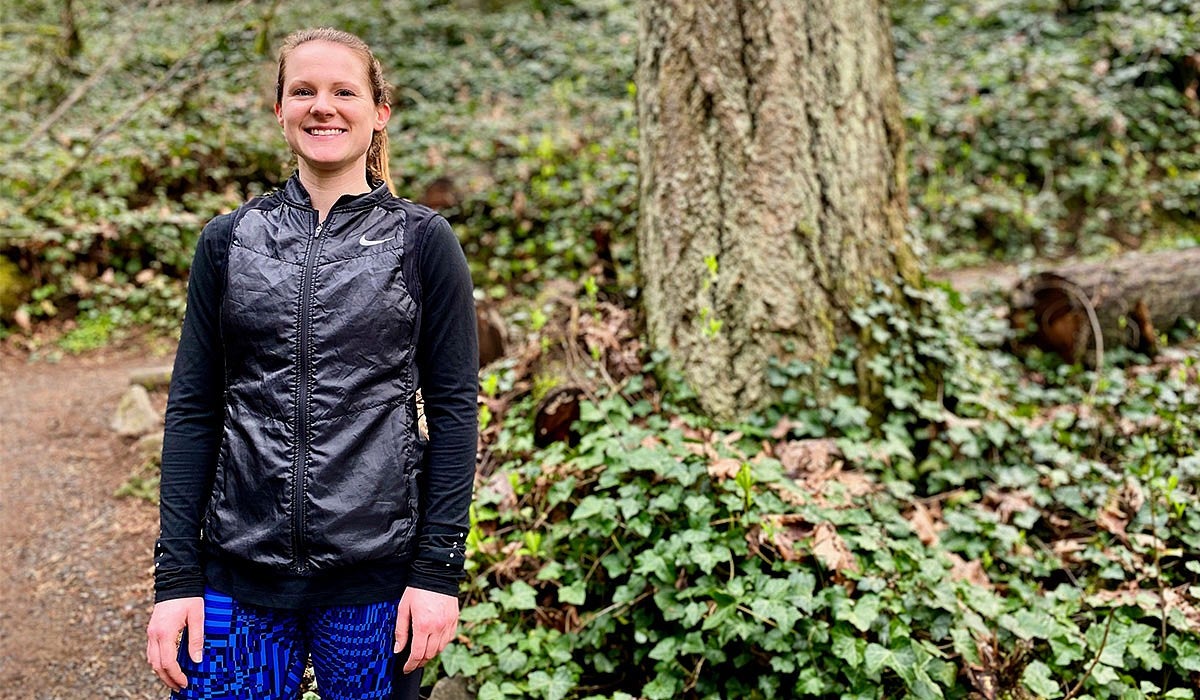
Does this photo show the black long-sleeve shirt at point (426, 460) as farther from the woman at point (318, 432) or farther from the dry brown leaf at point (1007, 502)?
the dry brown leaf at point (1007, 502)

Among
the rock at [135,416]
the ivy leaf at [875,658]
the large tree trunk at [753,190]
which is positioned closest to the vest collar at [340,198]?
the ivy leaf at [875,658]

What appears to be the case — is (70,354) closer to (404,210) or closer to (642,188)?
(642,188)

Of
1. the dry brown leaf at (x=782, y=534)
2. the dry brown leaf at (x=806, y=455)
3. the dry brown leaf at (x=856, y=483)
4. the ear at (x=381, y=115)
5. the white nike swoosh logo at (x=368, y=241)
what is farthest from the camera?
the dry brown leaf at (x=806, y=455)

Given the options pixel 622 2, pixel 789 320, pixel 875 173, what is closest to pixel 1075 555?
pixel 789 320

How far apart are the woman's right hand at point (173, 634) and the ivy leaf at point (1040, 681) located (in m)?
2.48

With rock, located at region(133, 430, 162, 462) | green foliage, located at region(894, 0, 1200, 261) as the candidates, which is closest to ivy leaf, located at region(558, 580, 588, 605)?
rock, located at region(133, 430, 162, 462)

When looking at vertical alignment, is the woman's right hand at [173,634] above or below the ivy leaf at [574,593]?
above

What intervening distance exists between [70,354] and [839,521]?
19.2ft

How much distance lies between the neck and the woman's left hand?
866 millimetres

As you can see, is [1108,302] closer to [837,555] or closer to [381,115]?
[837,555]

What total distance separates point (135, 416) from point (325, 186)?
3.82 metres

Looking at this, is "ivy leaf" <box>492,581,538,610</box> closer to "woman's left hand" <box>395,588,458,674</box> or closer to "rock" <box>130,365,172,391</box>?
"woman's left hand" <box>395,588,458,674</box>

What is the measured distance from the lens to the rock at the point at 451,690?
2734 mm

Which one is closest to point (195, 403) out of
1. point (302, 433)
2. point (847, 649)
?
point (302, 433)
